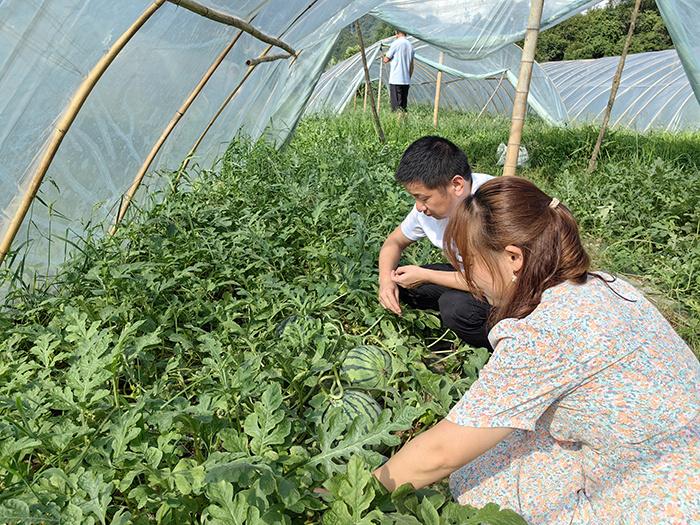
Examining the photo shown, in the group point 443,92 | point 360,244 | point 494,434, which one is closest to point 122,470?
point 494,434

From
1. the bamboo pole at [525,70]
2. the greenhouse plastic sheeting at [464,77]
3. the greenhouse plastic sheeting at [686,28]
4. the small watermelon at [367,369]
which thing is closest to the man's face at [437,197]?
the small watermelon at [367,369]

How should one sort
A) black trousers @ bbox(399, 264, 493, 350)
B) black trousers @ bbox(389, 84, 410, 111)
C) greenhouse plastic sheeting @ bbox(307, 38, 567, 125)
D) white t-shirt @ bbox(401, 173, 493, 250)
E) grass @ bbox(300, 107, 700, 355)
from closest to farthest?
black trousers @ bbox(399, 264, 493, 350), white t-shirt @ bbox(401, 173, 493, 250), grass @ bbox(300, 107, 700, 355), black trousers @ bbox(389, 84, 410, 111), greenhouse plastic sheeting @ bbox(307, 38, 567, 125)

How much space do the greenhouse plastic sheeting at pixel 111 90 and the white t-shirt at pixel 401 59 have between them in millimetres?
4509

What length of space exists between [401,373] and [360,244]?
857mm

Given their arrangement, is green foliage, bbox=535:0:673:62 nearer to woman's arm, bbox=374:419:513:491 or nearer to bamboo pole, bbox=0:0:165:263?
bamboo pole, bbox=0:0:165:263

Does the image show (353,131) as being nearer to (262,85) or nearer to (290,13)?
(262,85)

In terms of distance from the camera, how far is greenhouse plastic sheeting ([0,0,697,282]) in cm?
230

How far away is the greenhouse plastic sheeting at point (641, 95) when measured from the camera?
11734 millimetres

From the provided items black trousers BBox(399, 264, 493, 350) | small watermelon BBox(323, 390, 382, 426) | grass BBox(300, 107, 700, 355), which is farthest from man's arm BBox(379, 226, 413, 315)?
grass BBox(300, 107, 700, 355)

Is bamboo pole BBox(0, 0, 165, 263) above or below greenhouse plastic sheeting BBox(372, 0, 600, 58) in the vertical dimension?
below

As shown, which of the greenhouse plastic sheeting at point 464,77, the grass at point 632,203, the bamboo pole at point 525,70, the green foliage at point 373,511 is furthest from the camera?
the greenhouse plastic sheeting at point 464,77

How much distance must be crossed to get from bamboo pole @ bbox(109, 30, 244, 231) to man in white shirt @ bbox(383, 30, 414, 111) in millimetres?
6029

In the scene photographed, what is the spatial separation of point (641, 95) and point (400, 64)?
20.6 feet

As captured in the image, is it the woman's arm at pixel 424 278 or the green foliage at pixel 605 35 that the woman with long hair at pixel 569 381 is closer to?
the woman's arm at pixel 424 278
